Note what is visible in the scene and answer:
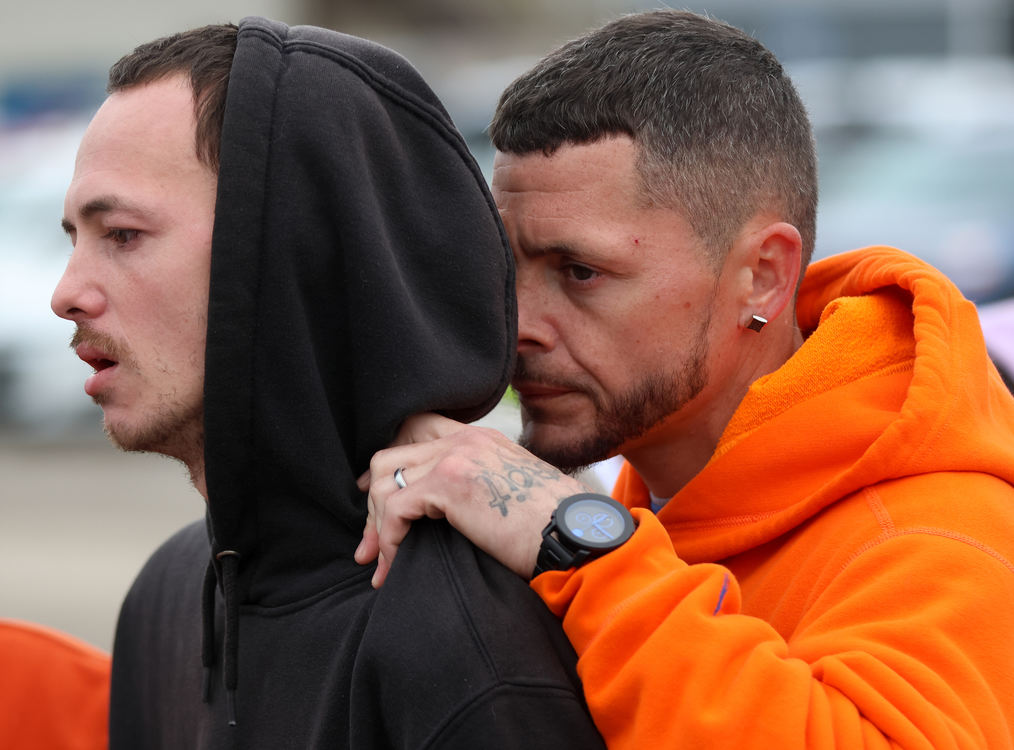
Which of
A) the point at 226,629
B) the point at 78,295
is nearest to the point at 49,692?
the point at 226,629

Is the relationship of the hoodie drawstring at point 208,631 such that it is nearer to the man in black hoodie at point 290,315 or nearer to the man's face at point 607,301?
the man in black hoodie at point 290,315

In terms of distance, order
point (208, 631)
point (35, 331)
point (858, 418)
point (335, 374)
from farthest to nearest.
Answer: point (35, 331) < point (858, 418) < point (208, 631) < point (335, 374)

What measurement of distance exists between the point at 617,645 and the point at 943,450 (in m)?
0.79

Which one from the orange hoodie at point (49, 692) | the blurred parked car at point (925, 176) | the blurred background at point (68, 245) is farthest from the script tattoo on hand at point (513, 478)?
the blurred parked car at point (925, 176)

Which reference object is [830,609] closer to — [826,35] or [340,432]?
[340,432]

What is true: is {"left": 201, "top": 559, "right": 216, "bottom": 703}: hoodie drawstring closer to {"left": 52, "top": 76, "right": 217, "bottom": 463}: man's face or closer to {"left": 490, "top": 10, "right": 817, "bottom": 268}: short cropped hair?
{"left": 52, "top": 76, "right": 217, "bottom": 463}: man's face

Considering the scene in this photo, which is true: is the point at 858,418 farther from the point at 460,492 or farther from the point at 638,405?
the point at 460,492

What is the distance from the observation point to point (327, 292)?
2.05 metres

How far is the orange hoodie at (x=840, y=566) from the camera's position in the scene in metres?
1.90

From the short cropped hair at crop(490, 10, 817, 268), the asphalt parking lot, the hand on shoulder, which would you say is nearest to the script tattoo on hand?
the hand on shoulder

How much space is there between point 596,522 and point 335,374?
1.58 feet

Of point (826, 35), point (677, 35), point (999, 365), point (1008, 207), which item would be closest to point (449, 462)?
point (677, 35)

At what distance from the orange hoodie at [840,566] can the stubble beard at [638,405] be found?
6.2 inches

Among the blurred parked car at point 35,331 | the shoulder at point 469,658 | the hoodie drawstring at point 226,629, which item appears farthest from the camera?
the blurred parked car at point 35,331
